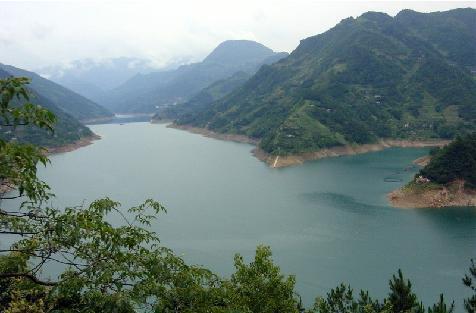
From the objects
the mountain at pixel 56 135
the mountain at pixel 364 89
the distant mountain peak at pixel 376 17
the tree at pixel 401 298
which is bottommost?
the mountain at pixel 56 135

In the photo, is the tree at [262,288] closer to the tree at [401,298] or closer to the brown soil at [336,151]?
the tree at [401,298]

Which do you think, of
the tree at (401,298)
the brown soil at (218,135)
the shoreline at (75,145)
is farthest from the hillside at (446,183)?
the shoreline at (75,145)

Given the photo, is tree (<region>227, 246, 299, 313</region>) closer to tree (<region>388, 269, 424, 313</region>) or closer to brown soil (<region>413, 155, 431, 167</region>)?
tree (<region>388, 269, 424, 313</region>)

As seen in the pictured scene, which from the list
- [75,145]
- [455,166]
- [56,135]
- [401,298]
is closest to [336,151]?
[455,166]

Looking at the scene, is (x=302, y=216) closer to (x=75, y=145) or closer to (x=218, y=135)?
(x=75, y=145)

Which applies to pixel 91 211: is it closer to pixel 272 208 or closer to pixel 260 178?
pixel 272 208

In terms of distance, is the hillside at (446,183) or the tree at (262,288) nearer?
the tree at (262,288)

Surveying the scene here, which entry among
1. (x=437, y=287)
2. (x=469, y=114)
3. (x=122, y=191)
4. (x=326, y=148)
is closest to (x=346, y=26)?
(x=469, y=114)
